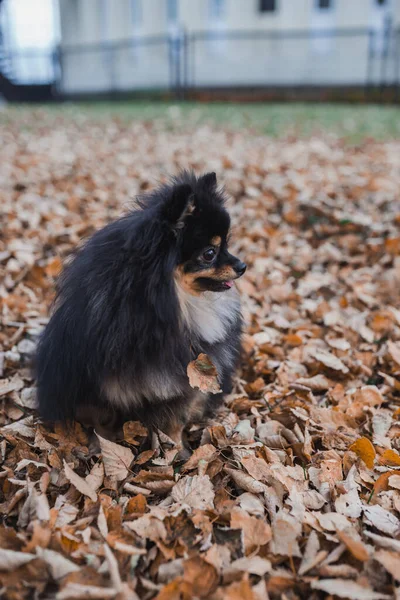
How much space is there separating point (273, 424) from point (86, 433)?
0.98 m

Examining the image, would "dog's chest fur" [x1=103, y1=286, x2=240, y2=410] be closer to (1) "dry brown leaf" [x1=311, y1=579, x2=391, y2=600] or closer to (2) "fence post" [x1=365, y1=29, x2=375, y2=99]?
(1) "dry brown leaf" [x1=311, y1=579, x2=391, y2=600]

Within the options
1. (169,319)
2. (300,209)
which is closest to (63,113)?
(300,209)

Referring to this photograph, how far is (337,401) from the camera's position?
10.4ft

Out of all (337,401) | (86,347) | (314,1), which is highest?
(314,1)

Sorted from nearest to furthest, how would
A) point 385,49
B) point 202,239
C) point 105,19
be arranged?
point 202,239, point 385,49, point 105,19

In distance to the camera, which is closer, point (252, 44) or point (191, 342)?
point (191, 342)

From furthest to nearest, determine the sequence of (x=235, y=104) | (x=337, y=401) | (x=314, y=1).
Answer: (x=314, y=1) → (x=235, y=104) → (x=337, y=401)

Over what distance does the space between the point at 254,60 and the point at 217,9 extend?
9.53 ft

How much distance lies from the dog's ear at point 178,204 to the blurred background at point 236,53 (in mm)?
16731

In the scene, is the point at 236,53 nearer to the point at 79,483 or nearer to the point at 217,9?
the point at 217,9

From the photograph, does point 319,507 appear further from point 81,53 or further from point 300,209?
point 81,53

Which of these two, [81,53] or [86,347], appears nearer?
[86,347]

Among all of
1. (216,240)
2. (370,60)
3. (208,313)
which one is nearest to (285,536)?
(208,313)

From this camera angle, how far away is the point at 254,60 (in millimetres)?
19844
